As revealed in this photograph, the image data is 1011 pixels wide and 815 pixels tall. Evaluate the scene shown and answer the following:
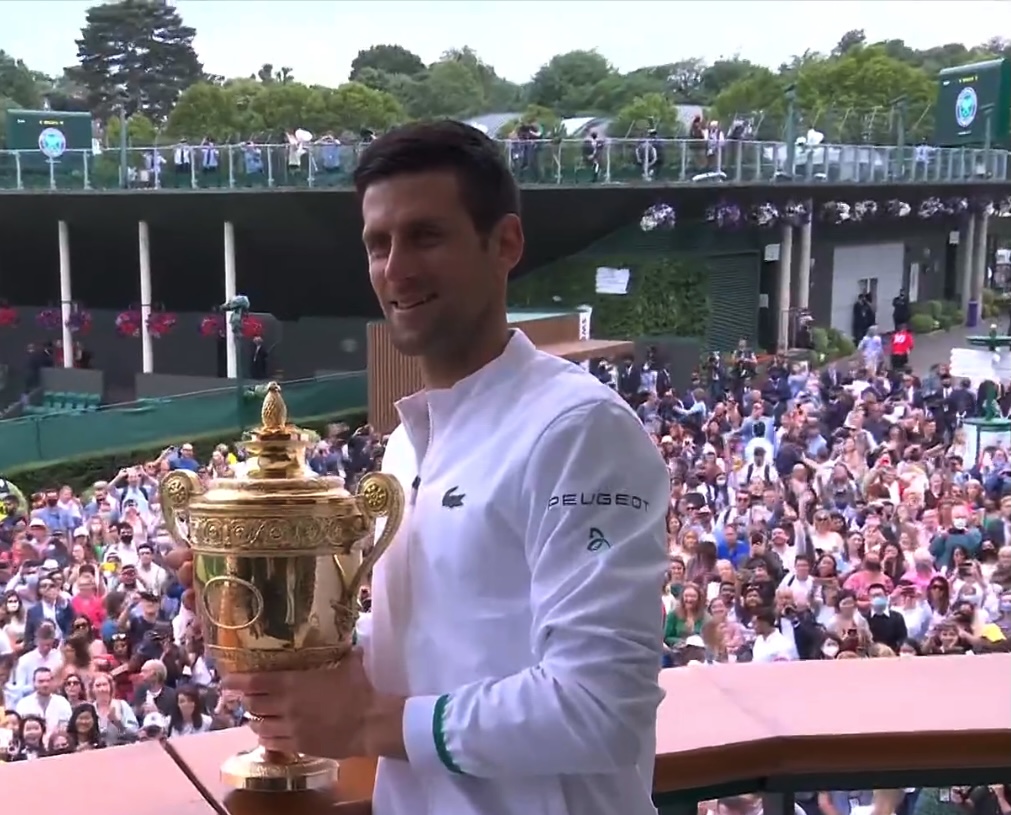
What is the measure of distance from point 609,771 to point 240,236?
9802 mm

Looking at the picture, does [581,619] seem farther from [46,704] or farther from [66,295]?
[66,295]

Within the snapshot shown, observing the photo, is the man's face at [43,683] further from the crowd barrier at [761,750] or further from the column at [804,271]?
the column at [804,271]

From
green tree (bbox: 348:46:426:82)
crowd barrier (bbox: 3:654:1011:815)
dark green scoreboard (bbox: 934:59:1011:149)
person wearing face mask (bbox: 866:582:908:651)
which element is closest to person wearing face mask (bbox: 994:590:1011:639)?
person wearing face mask (bbox: 866:582:908:651)

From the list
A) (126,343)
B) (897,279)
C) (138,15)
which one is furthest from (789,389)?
(138,15)

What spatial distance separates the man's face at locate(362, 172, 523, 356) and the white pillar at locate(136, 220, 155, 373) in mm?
9679

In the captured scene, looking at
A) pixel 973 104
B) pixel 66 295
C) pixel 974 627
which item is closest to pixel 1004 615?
pixel 974 627

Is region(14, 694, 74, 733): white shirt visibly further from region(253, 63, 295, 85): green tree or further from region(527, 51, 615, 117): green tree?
region(527, 51, 615, 117): green tree

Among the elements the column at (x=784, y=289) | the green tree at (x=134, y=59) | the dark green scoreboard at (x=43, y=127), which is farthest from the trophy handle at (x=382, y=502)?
the green tree at (x=134, y=59)

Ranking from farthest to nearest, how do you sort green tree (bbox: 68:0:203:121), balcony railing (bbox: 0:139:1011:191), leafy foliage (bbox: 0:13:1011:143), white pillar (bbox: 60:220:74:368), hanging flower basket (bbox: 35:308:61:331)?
hanging flower basket (bbox: 35:308:61:331), green tree (bbox: 68:0:203:121), leafy foliage (bbox: 0:13:1011:143), white pillar (bbox: 60:220:74:368), balcony railing (bbox: 0:139:1011:191)

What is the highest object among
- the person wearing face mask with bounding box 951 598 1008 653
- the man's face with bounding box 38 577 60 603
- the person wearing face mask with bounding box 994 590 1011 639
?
the person wearing face mask with bounding box 951 598 1008 653

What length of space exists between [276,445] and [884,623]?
261cm

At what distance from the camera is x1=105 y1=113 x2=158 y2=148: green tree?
10297 mm

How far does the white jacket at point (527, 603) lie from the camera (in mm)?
502

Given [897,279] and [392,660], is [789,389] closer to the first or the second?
[897,279]
